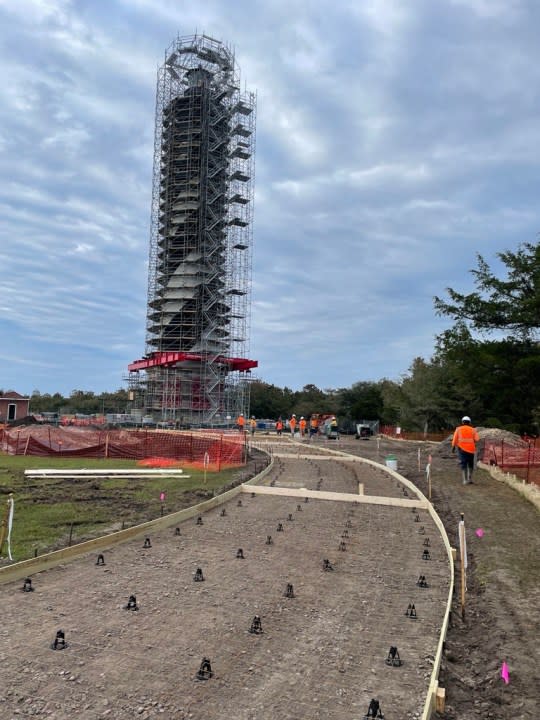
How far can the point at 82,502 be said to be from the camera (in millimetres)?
14500

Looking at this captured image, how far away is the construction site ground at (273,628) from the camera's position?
15.6 feet

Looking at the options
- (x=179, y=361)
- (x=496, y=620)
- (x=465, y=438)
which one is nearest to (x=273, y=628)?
(x=496, y=620)

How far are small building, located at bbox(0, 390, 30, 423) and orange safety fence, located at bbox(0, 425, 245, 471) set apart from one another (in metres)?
36.1

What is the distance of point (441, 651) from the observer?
5516mm

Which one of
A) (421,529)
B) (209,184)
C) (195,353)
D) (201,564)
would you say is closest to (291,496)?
(421,529)

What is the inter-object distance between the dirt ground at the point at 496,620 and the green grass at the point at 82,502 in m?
5.92

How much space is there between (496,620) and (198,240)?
69.0 m

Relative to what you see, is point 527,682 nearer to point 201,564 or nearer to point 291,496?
point 201,564

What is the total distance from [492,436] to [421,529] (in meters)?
15.1

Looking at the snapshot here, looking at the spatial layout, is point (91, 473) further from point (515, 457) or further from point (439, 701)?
point (439, 701)

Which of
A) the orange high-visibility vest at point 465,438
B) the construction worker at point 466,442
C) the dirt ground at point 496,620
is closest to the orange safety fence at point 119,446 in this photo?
the construction worker at point 466,442

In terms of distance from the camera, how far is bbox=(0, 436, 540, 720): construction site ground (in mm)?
4766

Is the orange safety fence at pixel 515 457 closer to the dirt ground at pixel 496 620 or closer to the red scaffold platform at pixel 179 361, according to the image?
the dirt ground at pixel 496 620

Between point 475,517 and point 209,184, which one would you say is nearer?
point 475,517
